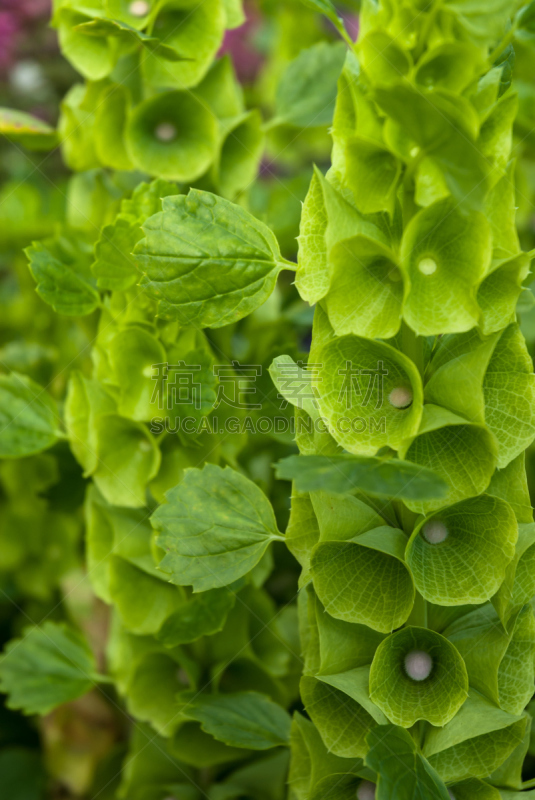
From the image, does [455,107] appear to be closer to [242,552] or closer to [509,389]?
[509,389]

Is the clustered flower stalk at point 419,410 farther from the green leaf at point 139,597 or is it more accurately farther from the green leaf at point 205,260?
the green leaf at point 139,597

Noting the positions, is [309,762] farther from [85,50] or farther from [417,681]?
[85,50]

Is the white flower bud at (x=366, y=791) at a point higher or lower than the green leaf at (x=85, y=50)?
lower

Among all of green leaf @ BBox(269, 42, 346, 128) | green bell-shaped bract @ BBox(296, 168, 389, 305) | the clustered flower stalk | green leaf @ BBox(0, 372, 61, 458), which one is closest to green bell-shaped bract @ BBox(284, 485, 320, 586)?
the clustered flower stalk

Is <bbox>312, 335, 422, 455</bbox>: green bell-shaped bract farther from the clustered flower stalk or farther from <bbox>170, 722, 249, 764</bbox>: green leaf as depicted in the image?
<bbox>170, 722, 249, 764</bbox>: green leaf

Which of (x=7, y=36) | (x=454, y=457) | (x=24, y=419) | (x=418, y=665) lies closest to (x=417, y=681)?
(x=418, y=665)

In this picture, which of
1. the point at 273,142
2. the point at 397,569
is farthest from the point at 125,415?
the point at 273,142

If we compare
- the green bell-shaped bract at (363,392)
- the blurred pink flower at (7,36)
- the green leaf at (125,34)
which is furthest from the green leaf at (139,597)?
the blurred pink flower at (7,36)
